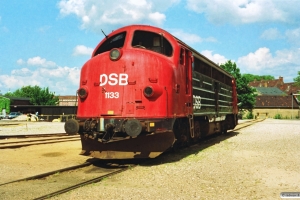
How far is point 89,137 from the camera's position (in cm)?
854

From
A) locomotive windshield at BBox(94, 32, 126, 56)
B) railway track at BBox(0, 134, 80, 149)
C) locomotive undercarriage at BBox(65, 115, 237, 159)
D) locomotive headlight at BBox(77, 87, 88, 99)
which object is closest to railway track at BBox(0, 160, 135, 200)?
locomotive undercarriage at BBox(65, 115, 237, 159)

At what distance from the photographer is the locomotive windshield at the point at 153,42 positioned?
30.9ft

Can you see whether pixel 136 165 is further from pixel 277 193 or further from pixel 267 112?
pixel 267 112

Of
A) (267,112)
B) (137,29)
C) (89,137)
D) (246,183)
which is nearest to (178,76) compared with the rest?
(137,29)

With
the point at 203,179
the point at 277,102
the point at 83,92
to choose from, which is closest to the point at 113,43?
the point at 83,92

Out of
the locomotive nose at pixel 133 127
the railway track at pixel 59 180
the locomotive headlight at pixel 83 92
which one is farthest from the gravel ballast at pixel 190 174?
the locomotive headlight at pixel 83 92

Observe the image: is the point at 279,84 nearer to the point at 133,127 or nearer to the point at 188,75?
the point at 188,75

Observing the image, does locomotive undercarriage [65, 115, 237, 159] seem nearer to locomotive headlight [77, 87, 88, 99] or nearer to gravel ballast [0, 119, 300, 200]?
gravel ballast [0, 119, 300, 200]

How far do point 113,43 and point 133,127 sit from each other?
129 inches

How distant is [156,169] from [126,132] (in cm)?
126

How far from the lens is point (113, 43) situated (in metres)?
9.91

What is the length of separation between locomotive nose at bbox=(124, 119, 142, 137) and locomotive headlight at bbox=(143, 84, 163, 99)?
835 millimetres

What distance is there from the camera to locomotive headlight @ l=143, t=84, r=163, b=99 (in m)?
8.27

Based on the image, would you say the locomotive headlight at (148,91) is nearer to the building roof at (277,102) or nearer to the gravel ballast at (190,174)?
the gravel ballast at (190,174)
